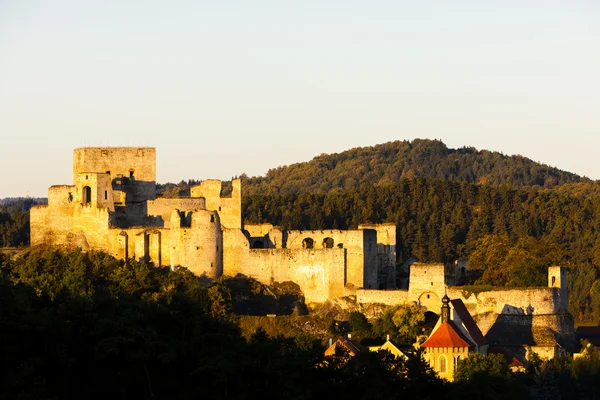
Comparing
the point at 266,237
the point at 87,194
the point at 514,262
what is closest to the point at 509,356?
the point at 514,262

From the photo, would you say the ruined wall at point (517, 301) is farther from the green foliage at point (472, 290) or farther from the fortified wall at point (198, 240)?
the fortified wall at point (198, 240)

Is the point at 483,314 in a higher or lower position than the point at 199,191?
lower

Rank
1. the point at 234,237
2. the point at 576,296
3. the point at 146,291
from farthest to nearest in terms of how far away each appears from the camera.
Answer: the point at 576,296, the point at 234,237, the point at 146,291

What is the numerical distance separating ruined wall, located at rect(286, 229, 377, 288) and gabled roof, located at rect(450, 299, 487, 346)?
13.9ft

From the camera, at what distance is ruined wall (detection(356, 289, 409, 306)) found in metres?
65.4

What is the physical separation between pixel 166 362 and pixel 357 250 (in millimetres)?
24691

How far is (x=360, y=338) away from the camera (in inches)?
2495

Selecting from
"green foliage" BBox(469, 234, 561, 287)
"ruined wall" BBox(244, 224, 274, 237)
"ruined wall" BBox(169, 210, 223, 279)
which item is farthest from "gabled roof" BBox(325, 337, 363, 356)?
"green foliage" BBox(469, 234, 561, 287)

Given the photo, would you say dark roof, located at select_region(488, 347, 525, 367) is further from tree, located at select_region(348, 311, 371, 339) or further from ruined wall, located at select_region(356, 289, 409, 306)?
tree, located at select_region(348, 311, 371, 339)

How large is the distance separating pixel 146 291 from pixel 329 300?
26.5ft

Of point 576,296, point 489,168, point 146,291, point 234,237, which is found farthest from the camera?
point 489,168

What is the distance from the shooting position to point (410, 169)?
563 feet

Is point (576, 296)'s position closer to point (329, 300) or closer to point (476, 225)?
point (476, 225)

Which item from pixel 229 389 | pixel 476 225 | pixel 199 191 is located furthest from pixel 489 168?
pixel 229 389
